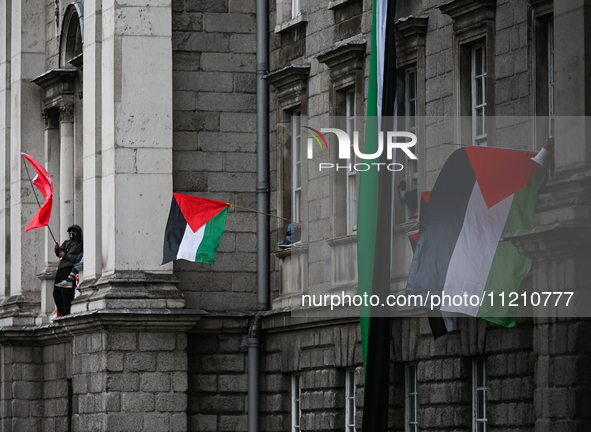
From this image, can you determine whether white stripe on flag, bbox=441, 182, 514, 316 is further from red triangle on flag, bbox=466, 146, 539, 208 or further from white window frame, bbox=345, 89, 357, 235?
white window frame, bbox=345, 89, 357, 235

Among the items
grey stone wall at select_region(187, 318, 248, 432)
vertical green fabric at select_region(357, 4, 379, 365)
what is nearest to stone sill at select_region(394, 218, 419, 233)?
vertical green fabric at select_region(357, 4, 379, 365)

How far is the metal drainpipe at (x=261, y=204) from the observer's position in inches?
1250

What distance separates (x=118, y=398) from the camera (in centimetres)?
3095

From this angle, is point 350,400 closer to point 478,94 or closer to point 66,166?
point 478,94

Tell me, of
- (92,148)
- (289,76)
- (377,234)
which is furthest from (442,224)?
(92,148)

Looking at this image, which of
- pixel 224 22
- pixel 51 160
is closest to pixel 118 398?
pixel 224 22

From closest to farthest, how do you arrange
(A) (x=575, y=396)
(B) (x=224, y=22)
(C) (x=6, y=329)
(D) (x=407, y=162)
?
(A) (x=575, y=396)
(D) (x=407, y=162)
(B) (x=224, y=22)
(C) (x=6, y=329)

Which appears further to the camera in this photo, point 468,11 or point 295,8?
point 295,8

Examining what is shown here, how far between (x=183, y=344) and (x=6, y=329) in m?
8.14

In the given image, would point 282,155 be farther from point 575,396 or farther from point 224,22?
point 575,396

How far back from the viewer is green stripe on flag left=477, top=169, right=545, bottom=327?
21531 millimetres

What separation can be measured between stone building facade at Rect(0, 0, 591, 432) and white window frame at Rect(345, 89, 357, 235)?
59 millimetres

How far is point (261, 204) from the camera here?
3195 cm

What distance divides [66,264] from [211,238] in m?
7.20
